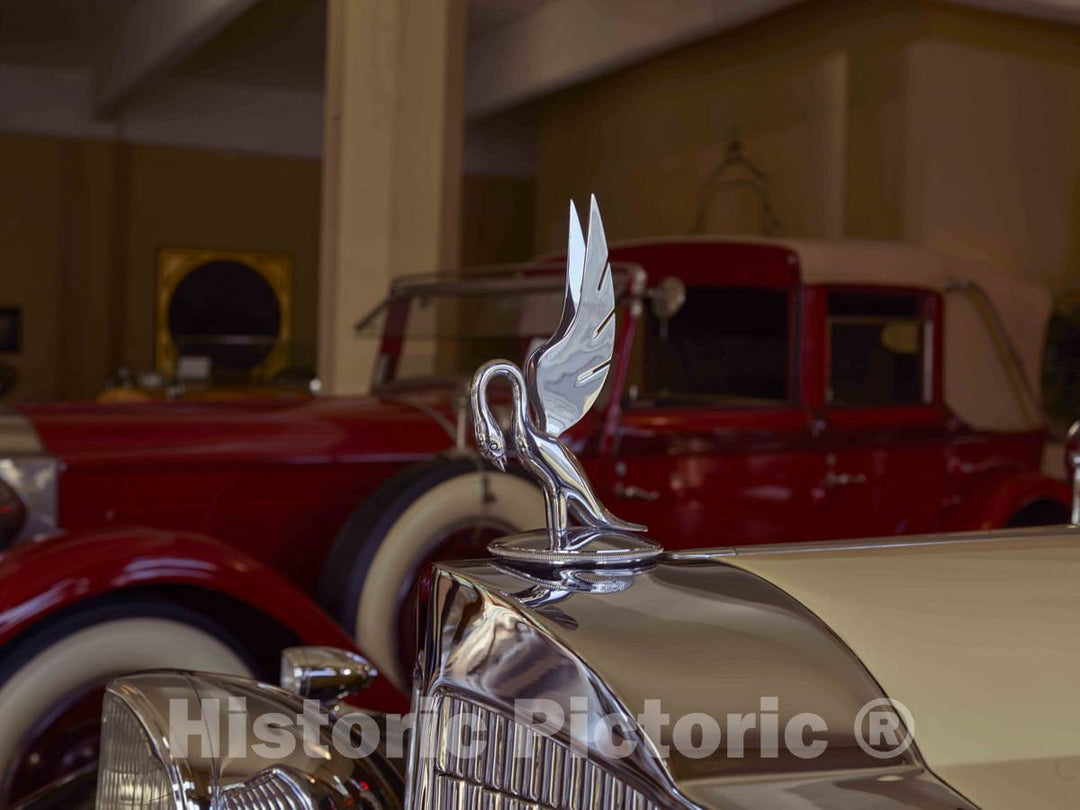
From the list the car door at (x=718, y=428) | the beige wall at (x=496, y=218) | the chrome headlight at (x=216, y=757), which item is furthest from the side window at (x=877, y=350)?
the beige wall at (x=496, y=218)

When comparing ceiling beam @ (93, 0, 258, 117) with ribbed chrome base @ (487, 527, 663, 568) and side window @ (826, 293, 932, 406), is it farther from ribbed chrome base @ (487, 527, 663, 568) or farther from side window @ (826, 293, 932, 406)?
ribbed chrome base @ (487, 527, 663, 568)

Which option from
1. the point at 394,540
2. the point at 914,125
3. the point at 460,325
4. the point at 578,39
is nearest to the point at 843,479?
the point at 460,325

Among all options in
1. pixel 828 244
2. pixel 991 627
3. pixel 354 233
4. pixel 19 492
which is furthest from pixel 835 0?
pixel 991 627

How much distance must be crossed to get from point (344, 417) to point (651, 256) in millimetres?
1006

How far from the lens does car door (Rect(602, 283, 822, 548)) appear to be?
3020 millimetres

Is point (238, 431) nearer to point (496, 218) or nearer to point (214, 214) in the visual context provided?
point (214, 214)

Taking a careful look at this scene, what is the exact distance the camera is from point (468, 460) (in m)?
2.66

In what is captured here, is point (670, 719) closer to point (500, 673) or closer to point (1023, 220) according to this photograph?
point (500, 673)

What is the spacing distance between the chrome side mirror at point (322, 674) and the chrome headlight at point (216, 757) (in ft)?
0.32

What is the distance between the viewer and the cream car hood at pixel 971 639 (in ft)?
2.72

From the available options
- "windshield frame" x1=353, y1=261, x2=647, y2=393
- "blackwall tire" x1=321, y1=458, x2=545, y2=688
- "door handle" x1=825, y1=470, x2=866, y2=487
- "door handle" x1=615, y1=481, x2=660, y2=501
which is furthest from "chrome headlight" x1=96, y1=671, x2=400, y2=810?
"door handle" x1=825, y1=470, x2=866, y2=487

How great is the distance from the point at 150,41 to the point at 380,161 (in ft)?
13.1

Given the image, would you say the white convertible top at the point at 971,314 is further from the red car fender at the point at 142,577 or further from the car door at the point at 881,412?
the red car fender at the point at 142,577

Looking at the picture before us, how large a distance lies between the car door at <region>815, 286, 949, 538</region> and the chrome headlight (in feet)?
7.31
